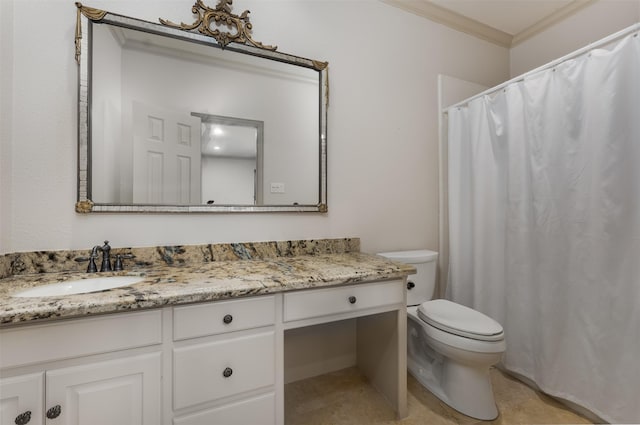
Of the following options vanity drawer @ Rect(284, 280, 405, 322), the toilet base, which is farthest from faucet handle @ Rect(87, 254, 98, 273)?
the toilet base

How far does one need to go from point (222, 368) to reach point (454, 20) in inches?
107

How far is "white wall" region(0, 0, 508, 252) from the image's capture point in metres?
1.19

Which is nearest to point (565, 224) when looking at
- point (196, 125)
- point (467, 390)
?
point (467, 390)

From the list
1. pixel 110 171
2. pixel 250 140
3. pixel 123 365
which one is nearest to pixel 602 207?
pixel 250 140

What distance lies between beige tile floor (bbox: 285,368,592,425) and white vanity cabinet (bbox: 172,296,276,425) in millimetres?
461

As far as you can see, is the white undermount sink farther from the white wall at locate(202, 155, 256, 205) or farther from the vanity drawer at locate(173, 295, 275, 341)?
the white wall at locate(202, 155, 256, 205)

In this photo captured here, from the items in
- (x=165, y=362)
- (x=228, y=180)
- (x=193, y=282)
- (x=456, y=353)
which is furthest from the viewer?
(x=228, y=180)

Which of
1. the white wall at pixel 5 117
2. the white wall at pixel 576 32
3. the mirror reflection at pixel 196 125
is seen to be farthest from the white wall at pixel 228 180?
the white wall at pixel 576 32

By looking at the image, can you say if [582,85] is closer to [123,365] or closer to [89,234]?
[123,365]

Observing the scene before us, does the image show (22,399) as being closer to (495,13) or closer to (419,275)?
(419,275)

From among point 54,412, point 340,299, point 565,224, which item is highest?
point 565,224

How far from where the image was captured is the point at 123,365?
0.88 metres

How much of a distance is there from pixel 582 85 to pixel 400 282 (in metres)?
1.34

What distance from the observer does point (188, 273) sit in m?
1.20
